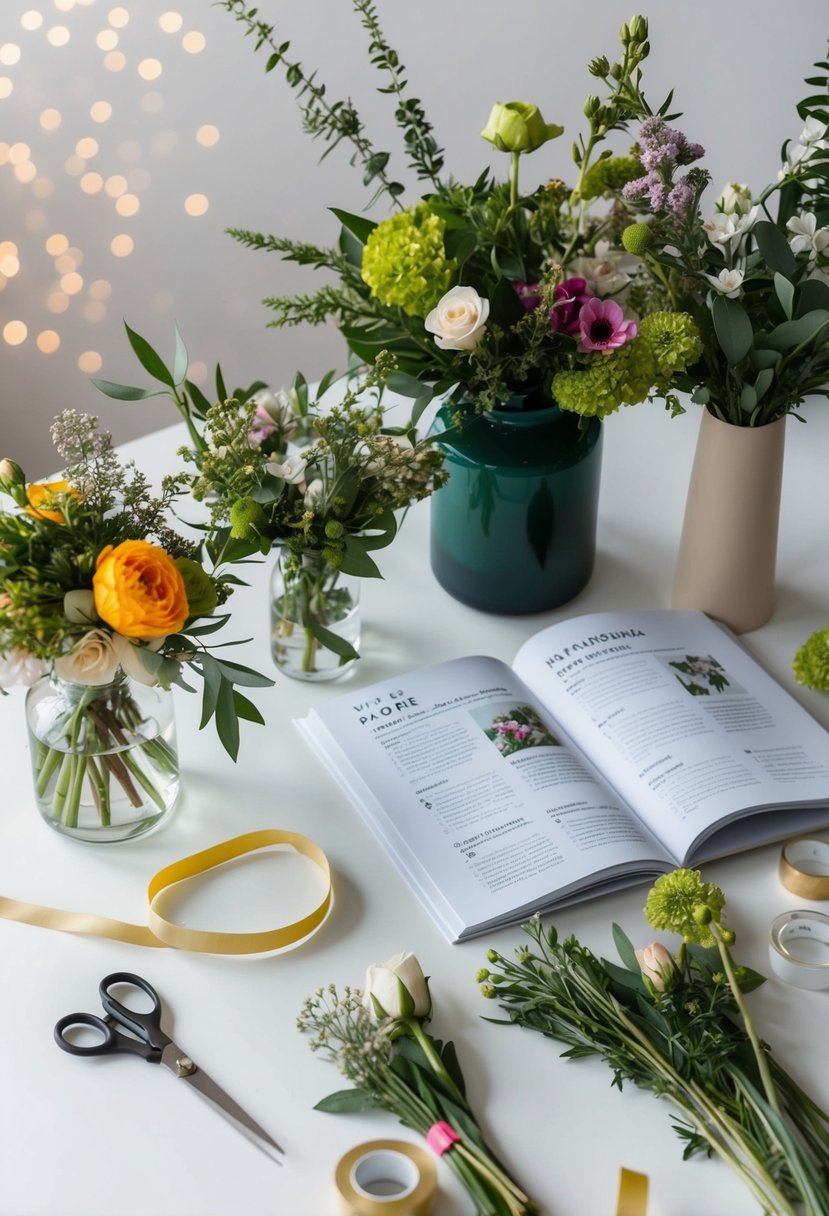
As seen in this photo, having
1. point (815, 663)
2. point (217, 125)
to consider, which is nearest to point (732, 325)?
point (815, 663)

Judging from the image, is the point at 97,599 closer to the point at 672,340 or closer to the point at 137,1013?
the point at 137,1013

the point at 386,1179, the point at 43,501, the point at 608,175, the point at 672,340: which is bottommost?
the point at 386,1179

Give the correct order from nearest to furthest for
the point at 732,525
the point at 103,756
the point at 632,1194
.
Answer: the point at 632,1194
the point at 103,756
the point at 732,525

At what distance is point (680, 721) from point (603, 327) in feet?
1.27

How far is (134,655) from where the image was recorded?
3.16ft

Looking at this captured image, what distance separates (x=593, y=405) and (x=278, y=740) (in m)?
0.45

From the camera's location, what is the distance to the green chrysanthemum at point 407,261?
3.70ft

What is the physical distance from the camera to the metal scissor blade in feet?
2.95

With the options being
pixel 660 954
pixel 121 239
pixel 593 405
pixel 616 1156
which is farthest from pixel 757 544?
pixel 121 239

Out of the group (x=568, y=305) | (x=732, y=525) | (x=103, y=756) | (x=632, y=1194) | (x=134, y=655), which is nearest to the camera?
(x=632, y=1194)

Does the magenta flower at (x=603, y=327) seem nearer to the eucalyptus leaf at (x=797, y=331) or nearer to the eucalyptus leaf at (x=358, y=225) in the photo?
the eucalyptus leaf at (x=797, y=331)

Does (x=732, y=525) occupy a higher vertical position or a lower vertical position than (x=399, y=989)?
higher

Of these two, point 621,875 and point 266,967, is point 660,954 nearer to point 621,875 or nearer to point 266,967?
point 621,875

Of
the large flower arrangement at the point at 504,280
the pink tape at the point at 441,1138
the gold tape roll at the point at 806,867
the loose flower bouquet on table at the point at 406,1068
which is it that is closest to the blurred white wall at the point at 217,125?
the large flower arrangement at the point at 504,280
